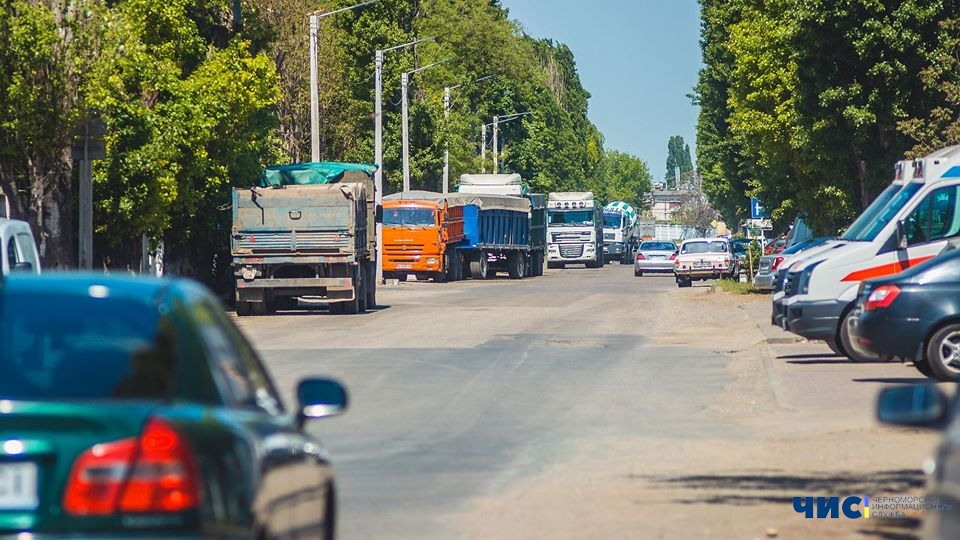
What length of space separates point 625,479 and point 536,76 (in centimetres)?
11925

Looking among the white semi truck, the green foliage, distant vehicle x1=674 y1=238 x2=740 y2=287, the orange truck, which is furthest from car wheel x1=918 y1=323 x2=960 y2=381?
the white semi truck

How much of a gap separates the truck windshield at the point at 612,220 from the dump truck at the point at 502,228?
2057cm

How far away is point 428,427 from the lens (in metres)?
15.3

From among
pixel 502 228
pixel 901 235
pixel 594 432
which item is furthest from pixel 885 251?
pixel 502 228

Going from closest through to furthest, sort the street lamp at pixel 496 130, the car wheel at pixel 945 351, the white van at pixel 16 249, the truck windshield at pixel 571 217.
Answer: the car wheel at pixel 945 351 → the white van at pixel 16 249 → the truck windshield at pixel 571 217 → the street lamp at pixel 496 130

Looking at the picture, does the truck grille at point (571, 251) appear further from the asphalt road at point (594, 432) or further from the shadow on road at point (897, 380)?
the shadow on road at point (897, 380)

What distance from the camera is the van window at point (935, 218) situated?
21812 millimetres

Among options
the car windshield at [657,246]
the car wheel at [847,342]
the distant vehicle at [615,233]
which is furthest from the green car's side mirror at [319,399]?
the distant vehicle at [615,233]

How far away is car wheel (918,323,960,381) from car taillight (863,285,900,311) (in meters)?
0.57

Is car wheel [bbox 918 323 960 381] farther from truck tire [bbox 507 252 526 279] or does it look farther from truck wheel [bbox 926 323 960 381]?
truck tire [bbox 507 252 526 279]

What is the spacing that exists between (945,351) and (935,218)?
12.8 feet

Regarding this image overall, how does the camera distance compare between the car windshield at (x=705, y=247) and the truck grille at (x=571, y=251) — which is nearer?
the car windshield at (x=705, y=247)

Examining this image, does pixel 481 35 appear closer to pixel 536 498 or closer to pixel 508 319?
pixel 508 319

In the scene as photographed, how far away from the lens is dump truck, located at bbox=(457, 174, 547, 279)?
65.9 meters
